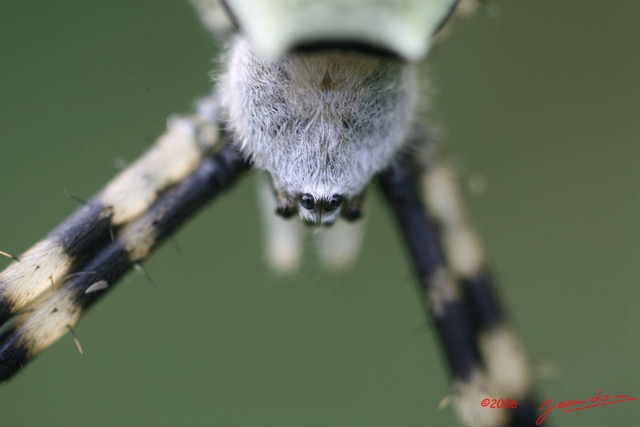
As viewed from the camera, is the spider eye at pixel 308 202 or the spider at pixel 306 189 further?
the spider eye at pixel 308 202

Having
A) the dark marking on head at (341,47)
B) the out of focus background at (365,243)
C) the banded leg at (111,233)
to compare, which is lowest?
the out of focus background at (365,243)

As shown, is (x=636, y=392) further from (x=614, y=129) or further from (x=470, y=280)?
(x=470, y=280)

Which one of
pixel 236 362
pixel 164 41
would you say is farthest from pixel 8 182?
pixel 236 362

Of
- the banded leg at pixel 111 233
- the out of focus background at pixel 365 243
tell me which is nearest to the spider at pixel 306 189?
the banded leg at pixel 111 233

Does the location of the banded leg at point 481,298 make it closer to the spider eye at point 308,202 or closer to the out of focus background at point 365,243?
the spider eye at point 308,202

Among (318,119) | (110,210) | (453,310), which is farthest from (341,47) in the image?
(453,310)

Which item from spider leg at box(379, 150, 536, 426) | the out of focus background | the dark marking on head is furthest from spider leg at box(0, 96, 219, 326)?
the out of focus background
